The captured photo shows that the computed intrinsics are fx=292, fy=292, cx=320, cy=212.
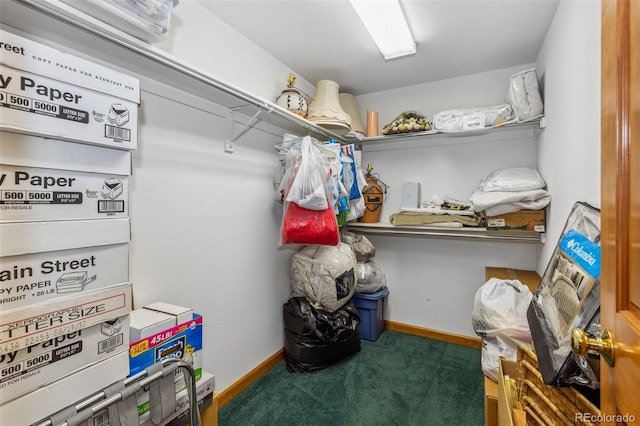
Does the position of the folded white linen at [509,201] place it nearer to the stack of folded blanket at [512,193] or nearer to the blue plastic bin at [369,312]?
the stack of folded blanket at [512,193]

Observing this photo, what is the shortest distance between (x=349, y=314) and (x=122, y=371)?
5.21 ft

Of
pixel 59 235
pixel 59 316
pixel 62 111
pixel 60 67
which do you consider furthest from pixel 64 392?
pixel 60 67

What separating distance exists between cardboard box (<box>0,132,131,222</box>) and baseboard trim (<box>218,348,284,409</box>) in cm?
140

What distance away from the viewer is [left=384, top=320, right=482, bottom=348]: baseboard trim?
97.7 inches

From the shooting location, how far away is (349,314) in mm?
2232

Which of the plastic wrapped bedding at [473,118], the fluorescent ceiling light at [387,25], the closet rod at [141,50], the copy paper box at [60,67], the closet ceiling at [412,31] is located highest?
the closet ceiling at [412,31]

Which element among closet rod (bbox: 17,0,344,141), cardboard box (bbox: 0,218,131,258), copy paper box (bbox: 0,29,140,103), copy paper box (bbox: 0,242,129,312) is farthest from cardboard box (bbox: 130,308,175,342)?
closet rod (bbox: 17,0,344,141)

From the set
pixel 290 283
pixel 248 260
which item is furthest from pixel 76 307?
pixel 290 283

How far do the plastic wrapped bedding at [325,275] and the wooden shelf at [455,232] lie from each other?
43 cm

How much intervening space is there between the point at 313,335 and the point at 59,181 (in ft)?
5.64

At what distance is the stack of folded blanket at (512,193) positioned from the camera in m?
1.80

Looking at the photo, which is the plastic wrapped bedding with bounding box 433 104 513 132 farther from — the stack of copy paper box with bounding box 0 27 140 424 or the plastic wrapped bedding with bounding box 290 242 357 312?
the stack of copy paper box with bounding box 0 27 140 424

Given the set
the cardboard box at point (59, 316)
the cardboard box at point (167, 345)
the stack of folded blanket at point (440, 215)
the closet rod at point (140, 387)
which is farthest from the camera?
the stack of folded blanket at point (440, 215)

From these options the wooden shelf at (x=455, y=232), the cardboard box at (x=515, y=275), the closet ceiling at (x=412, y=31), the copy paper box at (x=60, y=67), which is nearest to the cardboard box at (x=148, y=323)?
the copy paper box at (x=60, y=67)
